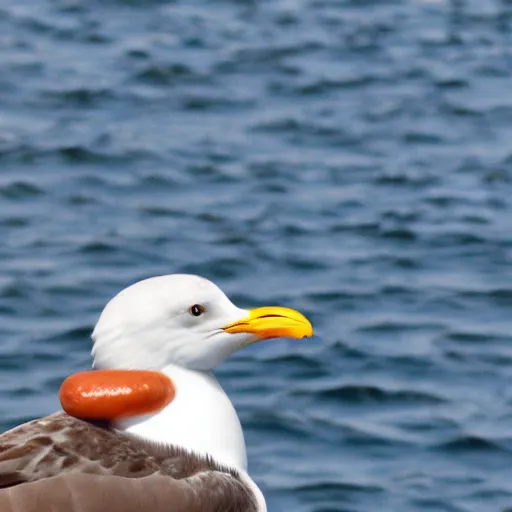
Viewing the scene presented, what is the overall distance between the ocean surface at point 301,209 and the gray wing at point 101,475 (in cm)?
220

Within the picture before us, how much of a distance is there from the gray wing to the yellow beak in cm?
58

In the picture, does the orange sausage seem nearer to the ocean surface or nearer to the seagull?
the seagull

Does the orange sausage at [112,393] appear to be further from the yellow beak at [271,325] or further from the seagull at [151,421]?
the yellow beak at [271,325]

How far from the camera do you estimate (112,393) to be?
7.55 metres

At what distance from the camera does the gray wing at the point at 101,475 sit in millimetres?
7125

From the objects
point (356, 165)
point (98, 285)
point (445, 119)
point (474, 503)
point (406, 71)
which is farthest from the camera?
point (406, 71)

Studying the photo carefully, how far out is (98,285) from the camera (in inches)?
503

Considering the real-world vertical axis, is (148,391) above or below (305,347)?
above

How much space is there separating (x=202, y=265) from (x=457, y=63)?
5749 mm

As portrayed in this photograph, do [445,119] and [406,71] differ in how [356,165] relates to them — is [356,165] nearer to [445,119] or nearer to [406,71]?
[445,119]

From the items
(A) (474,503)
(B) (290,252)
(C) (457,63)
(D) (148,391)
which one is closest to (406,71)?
(C) (457,63)

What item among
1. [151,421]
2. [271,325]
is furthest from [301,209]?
[151,421]

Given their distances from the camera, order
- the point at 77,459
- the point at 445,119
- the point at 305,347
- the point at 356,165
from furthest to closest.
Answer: the point at 445,119
the point at 356,165
the point at 305,347
the point at 77,459

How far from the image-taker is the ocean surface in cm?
1070
